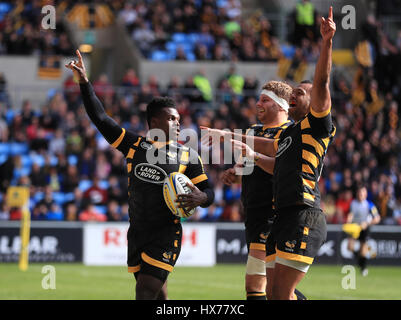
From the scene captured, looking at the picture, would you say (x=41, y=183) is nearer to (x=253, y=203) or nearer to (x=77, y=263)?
(x=77, y=263)

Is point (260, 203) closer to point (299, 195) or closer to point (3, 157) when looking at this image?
point (299, 195)

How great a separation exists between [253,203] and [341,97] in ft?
62.0

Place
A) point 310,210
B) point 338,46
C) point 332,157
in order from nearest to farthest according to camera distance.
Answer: point 310,210
point 332,157
point 338,46

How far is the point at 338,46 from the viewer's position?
31312 mm

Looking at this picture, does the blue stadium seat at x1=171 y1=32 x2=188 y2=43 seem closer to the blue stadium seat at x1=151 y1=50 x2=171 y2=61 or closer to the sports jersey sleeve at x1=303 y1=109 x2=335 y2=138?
the blue stadium seat at x1=151 y1=50 x2=171 y2=61

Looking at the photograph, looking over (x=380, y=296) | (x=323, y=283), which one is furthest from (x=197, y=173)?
(x=323, y=283)

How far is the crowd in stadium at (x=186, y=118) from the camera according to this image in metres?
22.0

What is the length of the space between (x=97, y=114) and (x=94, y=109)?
5cm

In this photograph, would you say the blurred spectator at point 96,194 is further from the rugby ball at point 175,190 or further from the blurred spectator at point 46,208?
the rugby ball at point 175,190

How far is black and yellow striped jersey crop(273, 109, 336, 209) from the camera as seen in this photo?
7230 millimetres

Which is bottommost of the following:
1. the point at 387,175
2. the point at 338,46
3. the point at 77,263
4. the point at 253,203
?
the point at 77,263

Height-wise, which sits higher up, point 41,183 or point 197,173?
point 197,173

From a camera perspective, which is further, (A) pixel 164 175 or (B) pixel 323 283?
(B) pixel 323 283

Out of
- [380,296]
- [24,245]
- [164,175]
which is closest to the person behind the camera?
[164,175]
